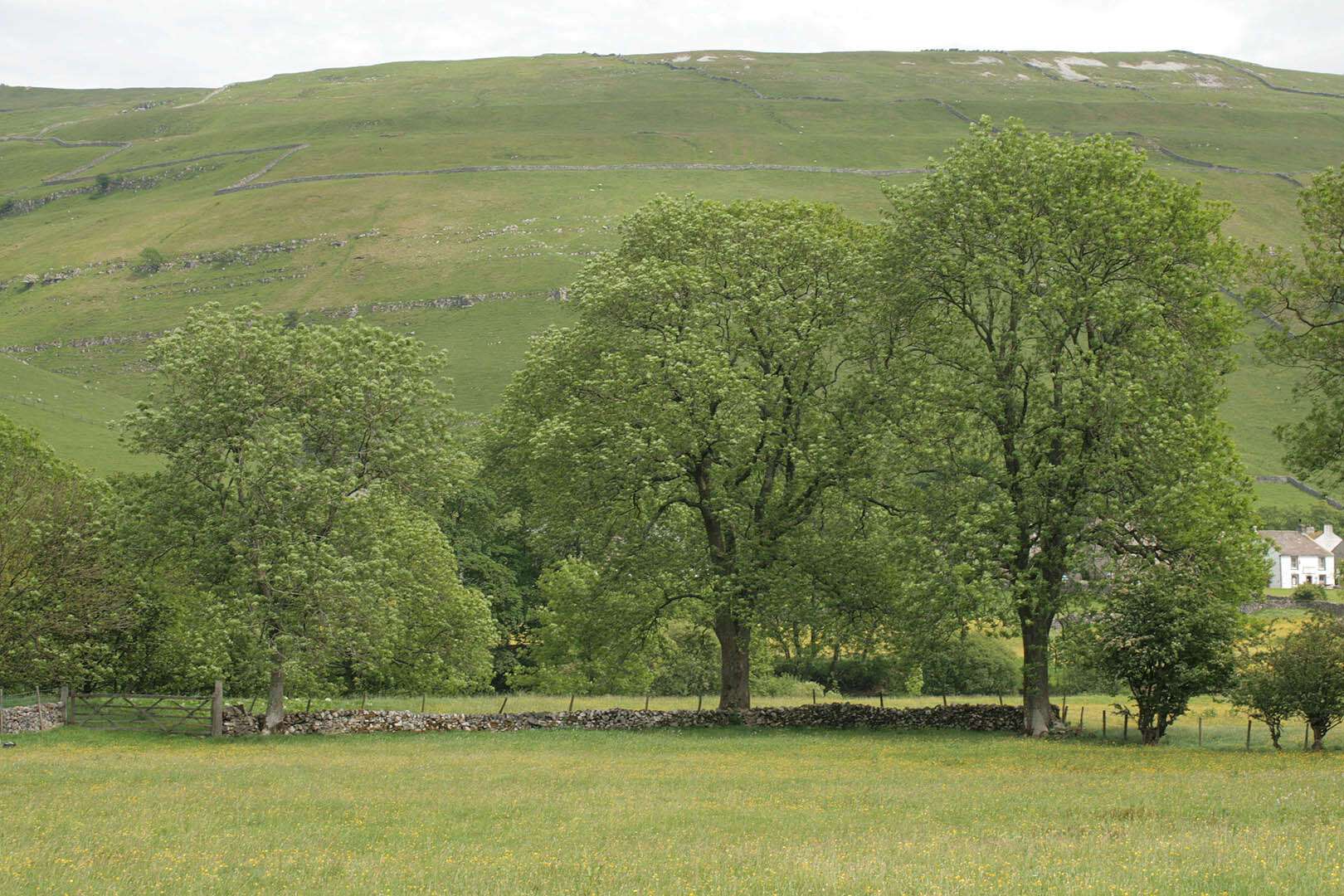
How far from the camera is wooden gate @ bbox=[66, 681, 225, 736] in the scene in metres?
39.6

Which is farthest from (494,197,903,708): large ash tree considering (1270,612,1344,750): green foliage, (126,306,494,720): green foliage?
(1270,612,1344,750): green foliage

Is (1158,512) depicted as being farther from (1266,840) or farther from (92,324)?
(92,324)

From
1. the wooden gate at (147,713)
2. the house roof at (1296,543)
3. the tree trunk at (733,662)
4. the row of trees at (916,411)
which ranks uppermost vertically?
the row of trees at (916,411)

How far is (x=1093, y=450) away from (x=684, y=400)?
14.1 m

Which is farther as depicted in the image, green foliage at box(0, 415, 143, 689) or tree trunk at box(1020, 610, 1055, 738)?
green foliage at box(0, 415, 143, 689)

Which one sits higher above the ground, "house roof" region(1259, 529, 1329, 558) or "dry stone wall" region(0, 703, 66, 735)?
"house roof" region(1259, 529, 1329, 558)

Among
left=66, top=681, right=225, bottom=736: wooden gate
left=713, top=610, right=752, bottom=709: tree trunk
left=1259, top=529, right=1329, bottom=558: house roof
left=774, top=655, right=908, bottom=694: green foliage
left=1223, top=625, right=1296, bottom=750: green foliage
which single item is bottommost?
left=774, top=655, right=908, bottom=694: green foliage

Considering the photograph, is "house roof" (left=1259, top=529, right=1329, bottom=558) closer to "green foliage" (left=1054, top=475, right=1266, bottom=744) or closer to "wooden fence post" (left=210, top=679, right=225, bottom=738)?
"green foliage" (left=1054, top=475, right=1266, bottom=744)

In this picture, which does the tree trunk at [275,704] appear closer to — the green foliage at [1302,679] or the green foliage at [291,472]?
the green foliage at [291,472]

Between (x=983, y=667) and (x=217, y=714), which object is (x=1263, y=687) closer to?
(x=217, y=714)

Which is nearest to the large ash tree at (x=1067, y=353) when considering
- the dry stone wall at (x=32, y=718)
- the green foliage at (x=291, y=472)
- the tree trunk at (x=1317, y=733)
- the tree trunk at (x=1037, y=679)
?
the tree trunk at (x=1037, y=679)

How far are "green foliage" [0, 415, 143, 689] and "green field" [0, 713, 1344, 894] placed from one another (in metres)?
9.03

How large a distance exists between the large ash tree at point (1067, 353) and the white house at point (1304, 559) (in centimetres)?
14243

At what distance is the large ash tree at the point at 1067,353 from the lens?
33.4m
